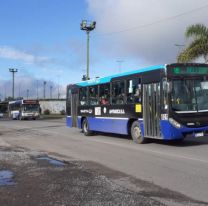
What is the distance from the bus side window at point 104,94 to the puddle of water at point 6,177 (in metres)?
9.92

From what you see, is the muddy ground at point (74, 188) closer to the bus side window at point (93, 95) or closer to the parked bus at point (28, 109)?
the bus side window at point (93, 95)

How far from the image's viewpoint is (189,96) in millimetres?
16109

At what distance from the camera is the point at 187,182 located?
30.5 feet

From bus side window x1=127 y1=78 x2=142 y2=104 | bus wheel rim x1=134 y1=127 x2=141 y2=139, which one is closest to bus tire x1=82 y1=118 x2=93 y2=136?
bus side window x1=127 y1=78 x2=142 y2=104

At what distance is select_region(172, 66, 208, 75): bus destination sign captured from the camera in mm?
16016

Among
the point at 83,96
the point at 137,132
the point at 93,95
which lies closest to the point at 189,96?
the point at 137,132

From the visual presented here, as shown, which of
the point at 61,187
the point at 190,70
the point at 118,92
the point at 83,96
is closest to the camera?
the point at 61,187

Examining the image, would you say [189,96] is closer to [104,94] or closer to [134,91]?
[134,91]

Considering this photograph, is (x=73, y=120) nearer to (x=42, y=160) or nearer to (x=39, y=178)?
(x=42, y=160)

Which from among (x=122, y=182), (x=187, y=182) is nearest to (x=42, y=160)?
(x=122, y=182)

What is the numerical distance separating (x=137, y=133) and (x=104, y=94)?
12.2ft

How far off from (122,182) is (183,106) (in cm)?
708

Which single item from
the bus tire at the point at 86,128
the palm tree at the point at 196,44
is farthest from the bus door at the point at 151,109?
the palm tree at the point at 196,44

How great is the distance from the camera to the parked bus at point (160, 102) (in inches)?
623
